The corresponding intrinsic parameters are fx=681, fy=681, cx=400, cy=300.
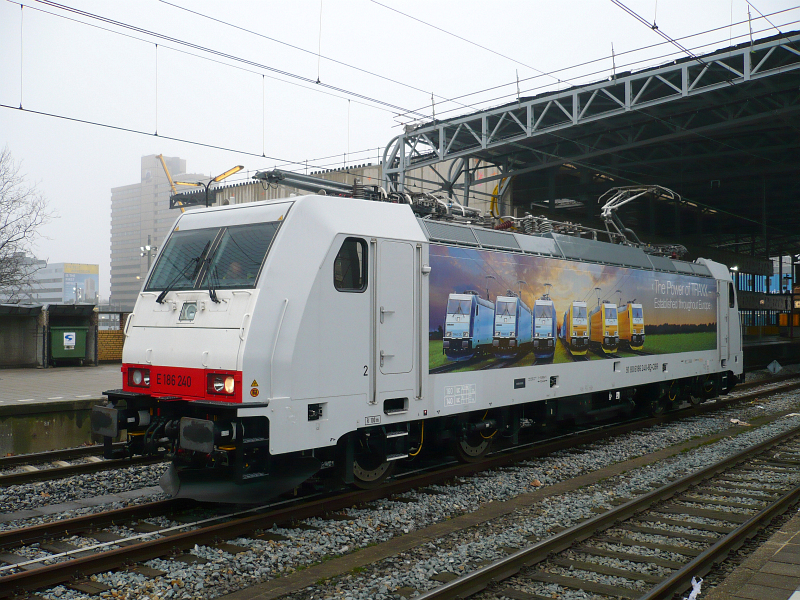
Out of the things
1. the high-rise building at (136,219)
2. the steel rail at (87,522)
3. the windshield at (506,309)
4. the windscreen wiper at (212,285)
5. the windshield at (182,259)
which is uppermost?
the high-rise building at (136,219)

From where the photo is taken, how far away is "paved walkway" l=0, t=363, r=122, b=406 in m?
12.8

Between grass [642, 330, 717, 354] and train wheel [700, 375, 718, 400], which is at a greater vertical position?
grass [642, 330, 717, 354]

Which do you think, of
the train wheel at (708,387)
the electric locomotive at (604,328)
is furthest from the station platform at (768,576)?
the train wheel at (708,387)

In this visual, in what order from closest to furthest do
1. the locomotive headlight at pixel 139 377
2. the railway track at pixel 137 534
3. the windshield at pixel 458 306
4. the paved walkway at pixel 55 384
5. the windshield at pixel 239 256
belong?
the railway track at pixel 137 534, the windshield at pixel 239 256, the locomotive headlight at pixel 139 377, the windshield at pixel 458 306, the paved walkway at pixel 55 384

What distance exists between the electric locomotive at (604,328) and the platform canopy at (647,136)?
592cm

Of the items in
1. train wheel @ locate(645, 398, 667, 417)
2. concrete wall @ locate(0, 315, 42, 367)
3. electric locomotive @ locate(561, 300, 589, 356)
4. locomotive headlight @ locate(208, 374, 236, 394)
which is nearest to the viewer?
locomotive headlight @ locate(208, 374, 236, 394)

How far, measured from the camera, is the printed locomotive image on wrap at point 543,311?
898cm

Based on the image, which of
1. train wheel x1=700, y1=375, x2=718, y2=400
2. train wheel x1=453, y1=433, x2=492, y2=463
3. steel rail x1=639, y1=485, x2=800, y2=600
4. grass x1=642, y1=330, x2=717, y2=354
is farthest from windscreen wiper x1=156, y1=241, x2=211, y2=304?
train wheel x1=700, y1=375, x2=718, y2=400

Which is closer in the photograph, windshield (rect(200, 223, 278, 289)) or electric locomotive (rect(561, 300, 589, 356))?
windshield (rect(200, 223, 278, 289))

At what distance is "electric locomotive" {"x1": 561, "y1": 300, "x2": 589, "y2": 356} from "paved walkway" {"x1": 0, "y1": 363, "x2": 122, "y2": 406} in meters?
8.47

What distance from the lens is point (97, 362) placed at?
70.1 feet

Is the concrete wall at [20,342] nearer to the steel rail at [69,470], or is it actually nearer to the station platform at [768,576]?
the steel rail at [69,470]

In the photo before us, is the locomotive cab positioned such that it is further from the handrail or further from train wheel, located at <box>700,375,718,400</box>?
train wheel, located at <box>700,375,718,400</box>

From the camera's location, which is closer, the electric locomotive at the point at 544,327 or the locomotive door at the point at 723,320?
the electric locomotive at the point at 544,327
